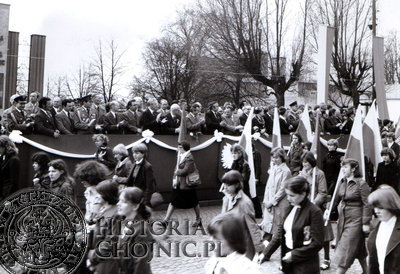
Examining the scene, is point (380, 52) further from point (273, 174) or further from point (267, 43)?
point (267, 43)

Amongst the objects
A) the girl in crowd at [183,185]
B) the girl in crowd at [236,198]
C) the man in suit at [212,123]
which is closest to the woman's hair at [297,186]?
the girl in crowd at [236,198]

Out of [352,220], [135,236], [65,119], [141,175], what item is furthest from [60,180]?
[65,119]

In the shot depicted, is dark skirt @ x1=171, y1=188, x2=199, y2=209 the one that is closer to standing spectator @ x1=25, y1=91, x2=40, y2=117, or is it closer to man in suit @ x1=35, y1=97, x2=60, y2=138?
man in suit @ x1=35, y1=97, x2=60, y2=138

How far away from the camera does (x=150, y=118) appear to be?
14.2 m

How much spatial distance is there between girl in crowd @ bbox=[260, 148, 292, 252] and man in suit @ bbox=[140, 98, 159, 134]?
4.92 metres

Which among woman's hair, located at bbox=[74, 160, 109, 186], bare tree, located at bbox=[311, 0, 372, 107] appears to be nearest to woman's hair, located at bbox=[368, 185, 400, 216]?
woman's hair, located at bbox=[74, 160, 109, 186]

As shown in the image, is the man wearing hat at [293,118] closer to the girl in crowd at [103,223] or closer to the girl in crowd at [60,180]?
the girl in crowd at [60,180]

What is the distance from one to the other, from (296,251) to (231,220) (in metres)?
1.68

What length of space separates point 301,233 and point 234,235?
1758 mm

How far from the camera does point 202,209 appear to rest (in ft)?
45.7

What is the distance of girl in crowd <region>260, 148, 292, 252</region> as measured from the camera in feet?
29.2

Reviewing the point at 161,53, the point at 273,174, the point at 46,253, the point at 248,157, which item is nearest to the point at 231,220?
the point at 46,253

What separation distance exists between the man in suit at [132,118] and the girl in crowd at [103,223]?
26.2 feet

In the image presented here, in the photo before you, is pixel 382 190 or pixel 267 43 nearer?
pixel 382 190
